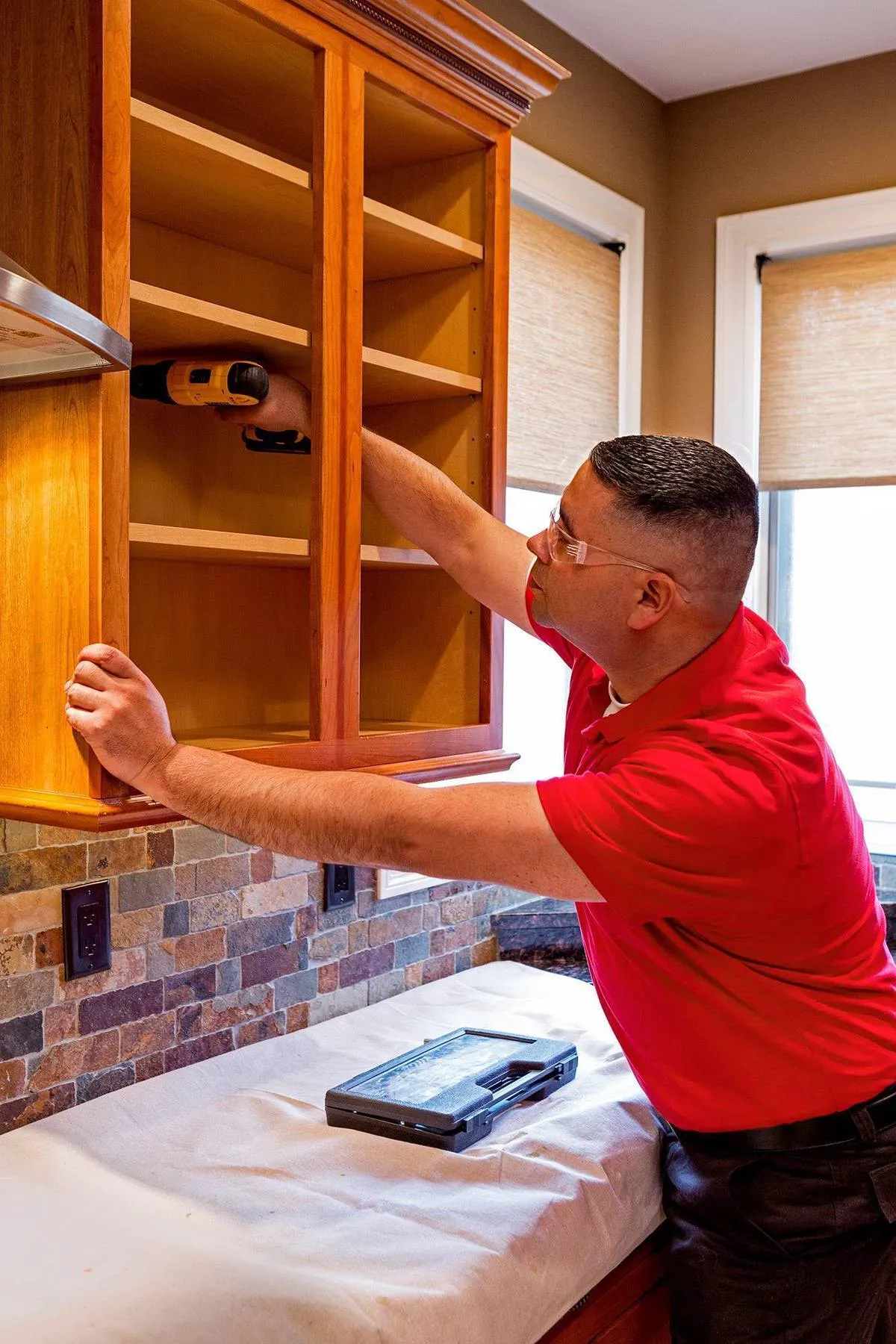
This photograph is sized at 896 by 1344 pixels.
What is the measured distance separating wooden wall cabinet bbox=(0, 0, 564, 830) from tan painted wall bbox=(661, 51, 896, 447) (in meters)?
1.32

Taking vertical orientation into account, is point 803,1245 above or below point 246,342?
below

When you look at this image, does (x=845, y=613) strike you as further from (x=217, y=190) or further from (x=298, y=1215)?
(x=298, y=1215)

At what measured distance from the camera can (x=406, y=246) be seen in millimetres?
1769

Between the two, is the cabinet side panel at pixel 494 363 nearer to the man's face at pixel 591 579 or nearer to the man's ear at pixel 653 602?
the man's face at pixel 591 579

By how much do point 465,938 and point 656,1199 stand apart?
0.85 metres

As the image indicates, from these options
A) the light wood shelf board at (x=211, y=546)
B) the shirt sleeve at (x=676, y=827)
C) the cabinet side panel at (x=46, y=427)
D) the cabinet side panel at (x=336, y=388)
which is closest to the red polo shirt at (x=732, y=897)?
the shirt sleeve at (x=676, y=827)

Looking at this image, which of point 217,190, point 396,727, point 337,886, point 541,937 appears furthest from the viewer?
point 541,937

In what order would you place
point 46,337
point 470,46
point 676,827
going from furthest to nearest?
1. point 470,46
2. point 676,827
3. point 46,337

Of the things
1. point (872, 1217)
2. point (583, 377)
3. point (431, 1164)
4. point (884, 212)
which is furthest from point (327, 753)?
point (884, 212)

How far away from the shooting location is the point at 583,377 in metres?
2.83

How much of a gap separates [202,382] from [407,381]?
345 mm

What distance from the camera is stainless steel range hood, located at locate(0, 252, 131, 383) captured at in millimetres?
1044

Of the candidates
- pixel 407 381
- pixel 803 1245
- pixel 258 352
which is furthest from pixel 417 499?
pixel 803 1245

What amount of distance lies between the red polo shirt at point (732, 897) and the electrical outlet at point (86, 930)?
0.65m
